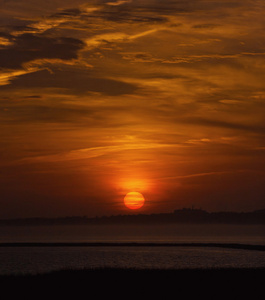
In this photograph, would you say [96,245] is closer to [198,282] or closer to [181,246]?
[181,246]

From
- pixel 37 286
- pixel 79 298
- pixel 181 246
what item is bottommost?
pixel 79 298

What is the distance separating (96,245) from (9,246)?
1468 centimetres

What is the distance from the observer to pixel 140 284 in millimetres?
32031

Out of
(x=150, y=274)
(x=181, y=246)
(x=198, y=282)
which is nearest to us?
(x=198, y=282)

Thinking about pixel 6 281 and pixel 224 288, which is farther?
pixel 6 281

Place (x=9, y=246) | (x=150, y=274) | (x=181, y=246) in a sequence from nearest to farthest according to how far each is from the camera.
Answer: (x=150, y=274) → (x=181, y=246) → (x=9, y=246)

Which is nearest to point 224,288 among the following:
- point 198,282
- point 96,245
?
point 198,282

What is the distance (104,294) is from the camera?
28016mm

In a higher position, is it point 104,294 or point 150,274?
point 150,274

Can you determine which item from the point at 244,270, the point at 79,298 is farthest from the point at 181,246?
the point at 79,298

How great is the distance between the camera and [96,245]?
100750 mm

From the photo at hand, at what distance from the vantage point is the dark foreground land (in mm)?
27750

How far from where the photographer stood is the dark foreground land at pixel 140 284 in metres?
27.8

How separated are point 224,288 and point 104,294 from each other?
6281 millimetres
